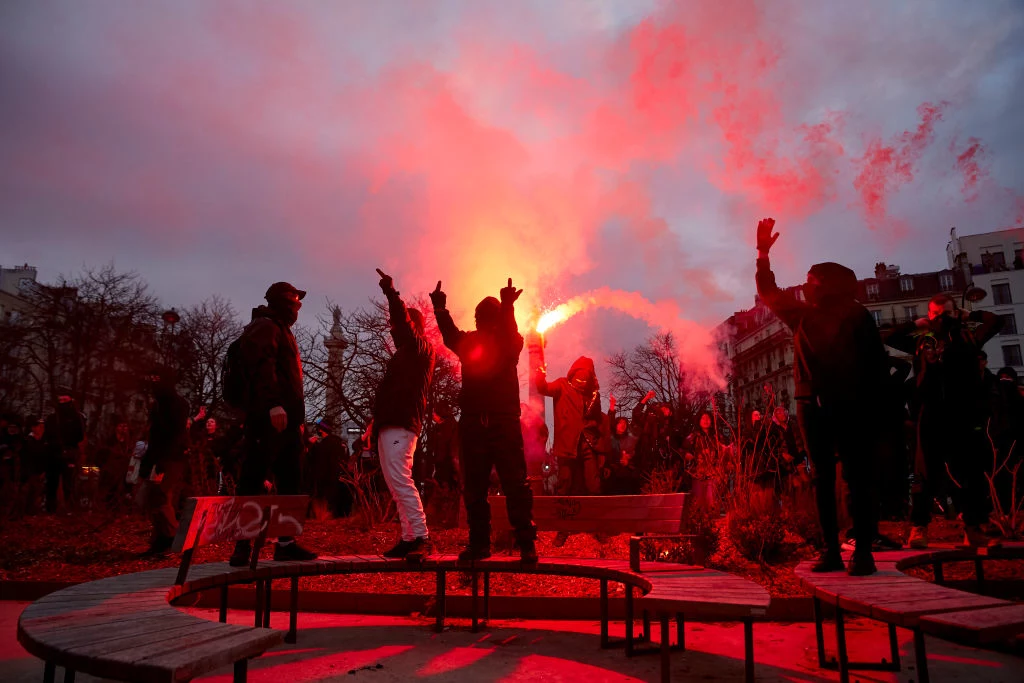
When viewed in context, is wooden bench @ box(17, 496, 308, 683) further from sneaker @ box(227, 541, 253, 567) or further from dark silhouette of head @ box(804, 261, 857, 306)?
dark silhouette of head @ box(804, 261, 857, 306)

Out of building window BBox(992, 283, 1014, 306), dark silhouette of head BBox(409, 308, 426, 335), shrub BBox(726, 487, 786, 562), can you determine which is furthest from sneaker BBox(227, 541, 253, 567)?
building window BBox(992, 283, 1014, 306)

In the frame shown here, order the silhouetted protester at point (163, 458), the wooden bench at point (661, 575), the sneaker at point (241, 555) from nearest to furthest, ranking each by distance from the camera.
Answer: the wooden bench at point (661, 575) < the sneaker at point (241, 555) < the silhouetted protester at point (163, 458)

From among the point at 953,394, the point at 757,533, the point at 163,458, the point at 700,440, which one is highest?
the point at 953,394

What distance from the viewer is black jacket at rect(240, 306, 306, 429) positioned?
5.11 meters

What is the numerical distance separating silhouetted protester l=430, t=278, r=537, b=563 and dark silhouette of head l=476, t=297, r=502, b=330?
92mm

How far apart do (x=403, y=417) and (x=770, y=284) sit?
2.86 meters

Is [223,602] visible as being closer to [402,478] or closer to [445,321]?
[402,478]

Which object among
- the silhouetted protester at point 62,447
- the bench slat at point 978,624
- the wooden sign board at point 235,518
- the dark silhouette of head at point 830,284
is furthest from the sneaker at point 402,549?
the silhouetted protester at point 62,447

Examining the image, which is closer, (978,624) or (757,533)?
(978,624)

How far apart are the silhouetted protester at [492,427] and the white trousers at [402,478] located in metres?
0.39

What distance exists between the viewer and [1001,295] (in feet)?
213

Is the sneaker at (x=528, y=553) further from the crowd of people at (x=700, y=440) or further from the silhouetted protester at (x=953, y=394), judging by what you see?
the silhouetted protester at (x=953, y=394)

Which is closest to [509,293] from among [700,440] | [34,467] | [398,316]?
[398,316]

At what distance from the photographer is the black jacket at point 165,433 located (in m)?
7.75
